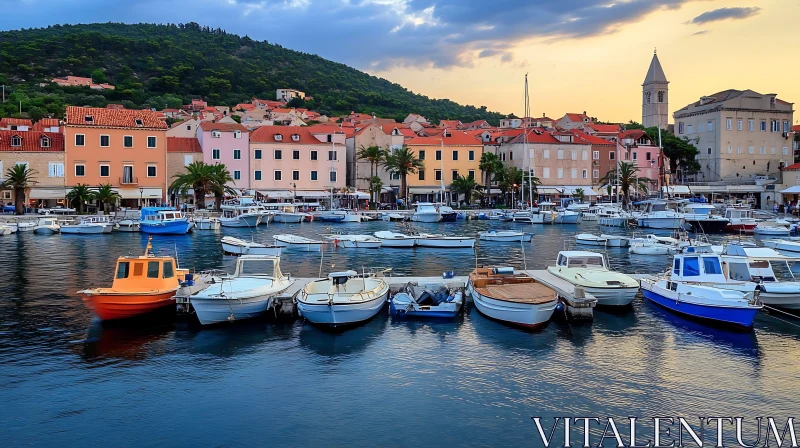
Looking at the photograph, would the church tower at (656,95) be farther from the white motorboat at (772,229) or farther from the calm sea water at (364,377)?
the calm sea water at (364,377)

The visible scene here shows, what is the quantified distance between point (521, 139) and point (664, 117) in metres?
48.7

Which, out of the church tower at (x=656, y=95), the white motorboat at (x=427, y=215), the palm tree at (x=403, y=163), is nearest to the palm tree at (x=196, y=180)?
the white motorboat at (x=427, y=215)

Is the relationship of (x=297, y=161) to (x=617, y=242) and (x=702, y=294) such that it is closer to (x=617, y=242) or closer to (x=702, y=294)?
(x=617, y=242)

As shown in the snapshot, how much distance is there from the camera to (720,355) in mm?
19797

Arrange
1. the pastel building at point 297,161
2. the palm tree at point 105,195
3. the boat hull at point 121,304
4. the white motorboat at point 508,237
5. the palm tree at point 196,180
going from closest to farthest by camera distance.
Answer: the boat hull at point 121,304
the white motorboat at point 508,237
the palm tree at point 105,195
the palm tree at point 196,180
the pastel building at point 297,161

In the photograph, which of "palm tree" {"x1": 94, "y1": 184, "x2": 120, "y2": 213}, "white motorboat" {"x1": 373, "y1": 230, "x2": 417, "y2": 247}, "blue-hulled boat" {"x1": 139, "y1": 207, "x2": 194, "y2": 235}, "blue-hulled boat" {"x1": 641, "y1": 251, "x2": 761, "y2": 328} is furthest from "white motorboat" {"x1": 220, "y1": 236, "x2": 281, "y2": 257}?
"palm tree" {"x1": 94, "y1": 184, "x2": 120, "y2": 213}

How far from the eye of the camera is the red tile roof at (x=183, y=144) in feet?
264

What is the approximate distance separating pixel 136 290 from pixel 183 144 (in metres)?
62.3

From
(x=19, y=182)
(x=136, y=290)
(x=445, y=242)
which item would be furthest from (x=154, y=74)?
(x=136, y=290)

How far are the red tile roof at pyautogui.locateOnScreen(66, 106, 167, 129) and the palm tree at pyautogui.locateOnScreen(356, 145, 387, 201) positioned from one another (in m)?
24.7

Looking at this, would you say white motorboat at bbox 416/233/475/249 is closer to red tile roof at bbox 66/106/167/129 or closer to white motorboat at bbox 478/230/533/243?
white motorboat at bbox 478/230/533/243

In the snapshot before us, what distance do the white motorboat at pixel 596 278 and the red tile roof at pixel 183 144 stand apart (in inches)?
2437

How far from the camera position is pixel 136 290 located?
23.0m

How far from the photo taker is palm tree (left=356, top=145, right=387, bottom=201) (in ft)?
282
